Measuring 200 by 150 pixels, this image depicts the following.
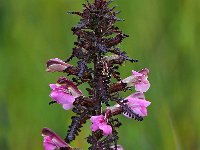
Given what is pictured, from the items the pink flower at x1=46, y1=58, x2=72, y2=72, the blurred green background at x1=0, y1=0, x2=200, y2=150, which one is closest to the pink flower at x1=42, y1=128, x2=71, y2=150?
the pink flower at x1=46, y1=58, x2=72, y2=72

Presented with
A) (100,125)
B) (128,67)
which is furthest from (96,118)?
(128,67)

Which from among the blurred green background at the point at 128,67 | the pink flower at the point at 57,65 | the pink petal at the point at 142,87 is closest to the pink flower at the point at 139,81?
the pink petal at the point at 142,87

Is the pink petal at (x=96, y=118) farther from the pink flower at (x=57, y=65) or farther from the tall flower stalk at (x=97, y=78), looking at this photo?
the pink flower at (x=57, y=65)

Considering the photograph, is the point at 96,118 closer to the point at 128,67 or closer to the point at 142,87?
the point at 142,87

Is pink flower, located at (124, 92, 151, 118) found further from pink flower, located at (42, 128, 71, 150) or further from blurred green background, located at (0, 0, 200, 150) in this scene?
blurred green background, located at (0, 0, 200, 150)
